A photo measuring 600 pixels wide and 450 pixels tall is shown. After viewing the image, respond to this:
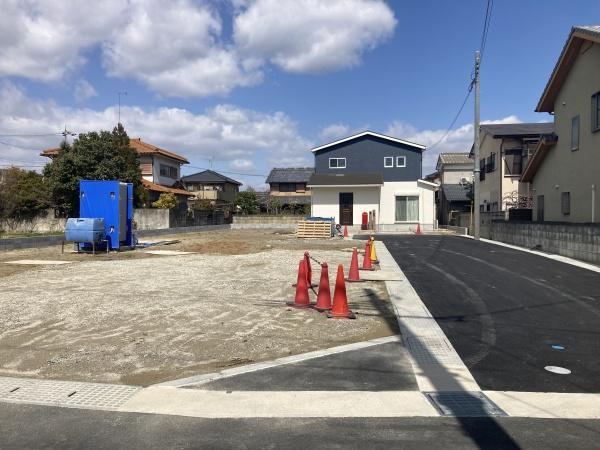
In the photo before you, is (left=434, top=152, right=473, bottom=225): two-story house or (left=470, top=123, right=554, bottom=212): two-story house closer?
(left=470, top=123, right=554, bottom=212): two-story house

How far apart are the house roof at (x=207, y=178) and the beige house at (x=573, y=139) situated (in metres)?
46.0

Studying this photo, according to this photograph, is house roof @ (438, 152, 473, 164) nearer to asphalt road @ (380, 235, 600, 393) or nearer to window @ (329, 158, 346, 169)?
window @ (329, 158, 346, 169)

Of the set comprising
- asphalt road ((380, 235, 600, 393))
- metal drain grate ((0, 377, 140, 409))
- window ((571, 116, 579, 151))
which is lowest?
metal drain grate ((0, 377, 140, 409))

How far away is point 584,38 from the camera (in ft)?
57.3

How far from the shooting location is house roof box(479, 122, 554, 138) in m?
30.0

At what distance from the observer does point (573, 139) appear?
1866 cm

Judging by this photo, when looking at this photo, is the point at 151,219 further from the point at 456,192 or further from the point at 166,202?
the point at 456,192

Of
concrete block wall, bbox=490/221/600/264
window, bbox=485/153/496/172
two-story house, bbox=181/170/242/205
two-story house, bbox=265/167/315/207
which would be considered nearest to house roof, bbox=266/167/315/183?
two-story house, bbox=265/167/315/207

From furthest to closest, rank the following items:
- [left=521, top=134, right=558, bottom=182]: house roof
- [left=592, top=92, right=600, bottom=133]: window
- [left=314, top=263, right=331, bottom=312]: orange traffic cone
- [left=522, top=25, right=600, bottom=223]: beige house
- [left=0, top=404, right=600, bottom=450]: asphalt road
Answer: [left=521, top=134, right=558, bottom=182]: house roof < [left=522, top=25, right=600, bottom=223]: beige house < [left=592, top=92, right=600, bottom=133]: window < [left=314, top=263, right=331, bottom=312]: orange traffic cone < [left=0, top=404, right=600, bottom=450]: asphalt road


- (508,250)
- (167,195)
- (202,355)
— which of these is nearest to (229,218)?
(167,195)

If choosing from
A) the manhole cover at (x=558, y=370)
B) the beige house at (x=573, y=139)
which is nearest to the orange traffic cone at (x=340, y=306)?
the manhole cover at (x=558, y=370)

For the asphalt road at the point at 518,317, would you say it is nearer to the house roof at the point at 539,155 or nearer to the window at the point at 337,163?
the house roof at the point at 539,155

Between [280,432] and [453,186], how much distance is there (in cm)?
→ 4241

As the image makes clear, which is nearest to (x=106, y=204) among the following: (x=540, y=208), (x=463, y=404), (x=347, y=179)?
(x=463, y=404)
